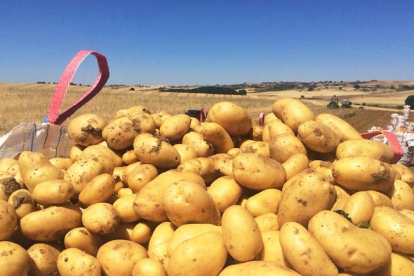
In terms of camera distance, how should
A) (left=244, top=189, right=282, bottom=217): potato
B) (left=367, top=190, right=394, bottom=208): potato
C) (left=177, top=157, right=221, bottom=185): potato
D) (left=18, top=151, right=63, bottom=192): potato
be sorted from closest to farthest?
(left=367, top=190, right=394, bottom=208): potato, (left=244, top=189, right=282, bottom=217): potato, (left=18, top=151, right=63, bottom=192): potato, (left=177, top=157, right=221, bottom=185): potato

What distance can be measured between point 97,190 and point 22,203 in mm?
520

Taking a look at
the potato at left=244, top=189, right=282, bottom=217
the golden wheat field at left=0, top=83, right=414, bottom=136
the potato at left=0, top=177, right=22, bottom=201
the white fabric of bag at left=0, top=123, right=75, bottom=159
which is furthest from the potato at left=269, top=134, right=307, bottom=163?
the golden wheat field at left=0, top=83, right=414, bottom=136

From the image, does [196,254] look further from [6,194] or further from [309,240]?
[6,194]

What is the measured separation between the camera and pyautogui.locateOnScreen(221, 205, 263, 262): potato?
1.80 metres

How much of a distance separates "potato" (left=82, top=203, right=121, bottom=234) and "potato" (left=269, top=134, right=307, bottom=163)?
4.92 ft

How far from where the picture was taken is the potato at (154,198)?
2307 millimetres

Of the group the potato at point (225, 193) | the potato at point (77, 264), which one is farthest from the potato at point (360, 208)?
the potato at point (77, 264)

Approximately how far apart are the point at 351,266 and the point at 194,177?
1.25m

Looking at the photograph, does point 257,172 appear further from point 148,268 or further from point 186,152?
point 148,268

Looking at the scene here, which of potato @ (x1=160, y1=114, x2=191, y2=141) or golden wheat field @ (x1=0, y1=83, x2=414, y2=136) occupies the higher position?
potato @ (x1=160, y1=114, x2=191, y2=141)

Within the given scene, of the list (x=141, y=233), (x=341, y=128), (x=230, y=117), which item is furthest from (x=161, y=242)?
(x=341, y=128)

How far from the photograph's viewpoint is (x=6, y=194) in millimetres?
2518

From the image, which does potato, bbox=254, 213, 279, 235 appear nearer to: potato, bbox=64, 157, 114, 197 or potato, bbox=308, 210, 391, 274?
potato, bbox=308, 210, 391, 274

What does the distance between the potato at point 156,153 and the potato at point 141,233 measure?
62 cm
